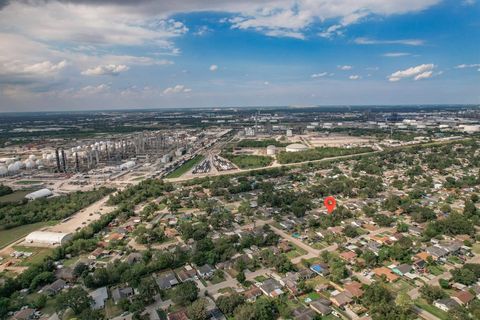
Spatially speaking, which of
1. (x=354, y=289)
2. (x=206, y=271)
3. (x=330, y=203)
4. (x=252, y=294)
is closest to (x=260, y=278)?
(x=252, y=294)

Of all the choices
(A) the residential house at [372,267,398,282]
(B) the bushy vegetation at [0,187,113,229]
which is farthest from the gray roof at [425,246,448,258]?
(B) the bushy vegetation at [0,187,113,229]

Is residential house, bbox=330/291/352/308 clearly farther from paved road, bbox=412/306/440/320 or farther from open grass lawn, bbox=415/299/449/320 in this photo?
open grass lawn, bbox=415/299/449/320

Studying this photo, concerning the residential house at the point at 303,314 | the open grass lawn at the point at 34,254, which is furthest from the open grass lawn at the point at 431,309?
the open grass lawn at the point at 34,254

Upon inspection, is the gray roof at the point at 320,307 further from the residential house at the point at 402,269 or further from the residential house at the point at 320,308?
the residential house at the point at 402,269

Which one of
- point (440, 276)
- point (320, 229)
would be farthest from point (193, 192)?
point (440, 276)

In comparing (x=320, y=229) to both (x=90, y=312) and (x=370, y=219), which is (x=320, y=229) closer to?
(x=370, y=219)
